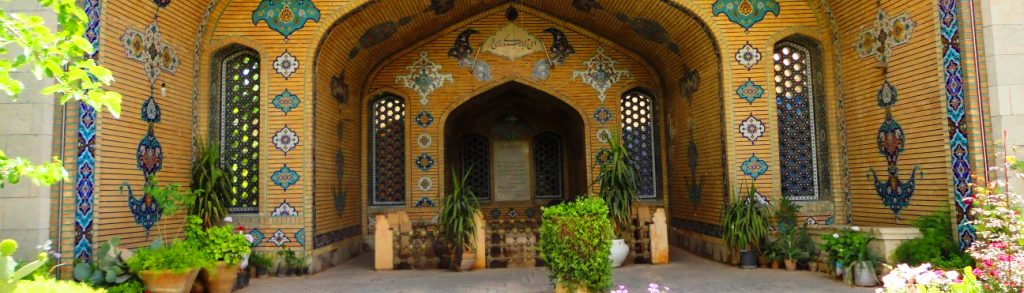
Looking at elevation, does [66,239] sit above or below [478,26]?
below

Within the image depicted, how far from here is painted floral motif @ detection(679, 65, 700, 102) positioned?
11.2 metres

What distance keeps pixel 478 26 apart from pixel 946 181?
8193mm

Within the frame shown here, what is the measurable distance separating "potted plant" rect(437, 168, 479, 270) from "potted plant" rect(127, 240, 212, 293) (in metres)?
3.43

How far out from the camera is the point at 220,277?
7.56m

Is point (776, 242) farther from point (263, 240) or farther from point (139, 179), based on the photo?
point (139, 179)

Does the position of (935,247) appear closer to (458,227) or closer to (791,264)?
(791,264)

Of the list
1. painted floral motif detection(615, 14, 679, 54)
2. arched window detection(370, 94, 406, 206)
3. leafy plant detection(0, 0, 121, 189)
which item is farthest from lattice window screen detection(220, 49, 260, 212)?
leafy plant detection(0, 0, 121, 189)

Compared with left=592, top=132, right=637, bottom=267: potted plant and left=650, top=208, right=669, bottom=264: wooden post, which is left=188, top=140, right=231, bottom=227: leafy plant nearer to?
left=592, top=132, right=637, bottom=267: potted plant

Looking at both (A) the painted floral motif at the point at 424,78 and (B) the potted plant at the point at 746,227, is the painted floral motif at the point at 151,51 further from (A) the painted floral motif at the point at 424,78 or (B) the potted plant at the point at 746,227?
(B) the potted plant at the point at 746,227

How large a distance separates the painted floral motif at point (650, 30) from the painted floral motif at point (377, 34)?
148 inches

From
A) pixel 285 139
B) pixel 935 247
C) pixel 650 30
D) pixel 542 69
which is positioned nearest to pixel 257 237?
pixel 285 139

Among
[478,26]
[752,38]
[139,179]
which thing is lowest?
[139,179]

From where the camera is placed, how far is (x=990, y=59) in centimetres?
737

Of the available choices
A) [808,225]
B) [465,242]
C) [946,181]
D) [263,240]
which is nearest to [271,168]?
[263,240]
